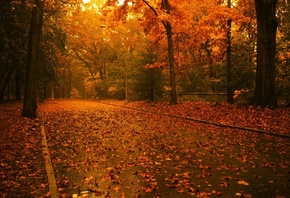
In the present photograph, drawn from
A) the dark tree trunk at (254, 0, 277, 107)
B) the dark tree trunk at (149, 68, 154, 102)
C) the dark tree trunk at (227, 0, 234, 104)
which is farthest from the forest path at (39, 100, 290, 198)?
the dark tree trunk at (149, 68, 154, 102)

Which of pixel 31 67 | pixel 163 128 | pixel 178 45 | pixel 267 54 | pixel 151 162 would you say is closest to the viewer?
pixel 151 162

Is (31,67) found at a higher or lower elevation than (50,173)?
higher

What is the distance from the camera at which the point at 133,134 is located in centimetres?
1108

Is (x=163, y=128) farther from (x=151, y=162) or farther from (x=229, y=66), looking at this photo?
(x=229, y=66)

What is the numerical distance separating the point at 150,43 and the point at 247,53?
410 inches

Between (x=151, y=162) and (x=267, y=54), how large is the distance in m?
11.2

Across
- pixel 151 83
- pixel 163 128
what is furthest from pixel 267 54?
pixel 151 83

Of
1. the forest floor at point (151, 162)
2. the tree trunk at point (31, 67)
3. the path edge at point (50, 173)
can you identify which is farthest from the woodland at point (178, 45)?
the path edge at point (50, 173)

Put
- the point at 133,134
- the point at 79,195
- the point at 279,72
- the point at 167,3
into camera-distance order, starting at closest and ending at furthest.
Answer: the point at 79,195 < the point at 133,134 < the point at 279,72 < the point at 167,3

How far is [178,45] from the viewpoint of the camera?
2889 cm

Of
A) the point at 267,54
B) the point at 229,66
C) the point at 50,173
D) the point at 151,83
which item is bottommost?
the point at 50,173

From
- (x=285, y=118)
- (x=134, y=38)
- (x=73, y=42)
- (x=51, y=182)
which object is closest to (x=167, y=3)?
(x=134, y=38)

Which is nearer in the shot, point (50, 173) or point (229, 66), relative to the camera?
point (50, 173)

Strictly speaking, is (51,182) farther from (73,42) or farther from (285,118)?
(73,42)
